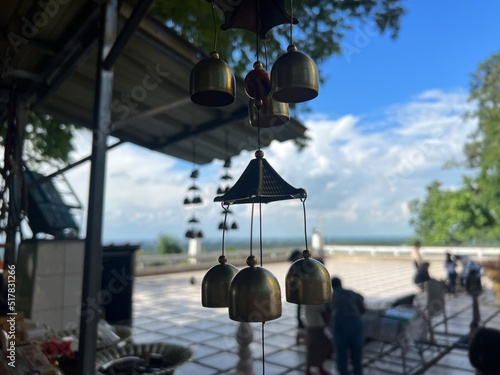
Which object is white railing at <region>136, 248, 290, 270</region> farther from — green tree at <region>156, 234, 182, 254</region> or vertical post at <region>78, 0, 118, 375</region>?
vertical post at <region>78, 0, 118, 375</region>

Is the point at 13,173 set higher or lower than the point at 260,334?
higher

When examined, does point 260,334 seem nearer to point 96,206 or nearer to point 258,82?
point 96,206

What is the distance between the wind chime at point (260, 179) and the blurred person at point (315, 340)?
3183mm

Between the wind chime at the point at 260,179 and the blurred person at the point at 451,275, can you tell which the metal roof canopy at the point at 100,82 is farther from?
the blurred person at the point at 451,275

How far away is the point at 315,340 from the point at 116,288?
385cm

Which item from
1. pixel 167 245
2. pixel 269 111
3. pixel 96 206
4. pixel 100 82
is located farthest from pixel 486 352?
pixel 167 245

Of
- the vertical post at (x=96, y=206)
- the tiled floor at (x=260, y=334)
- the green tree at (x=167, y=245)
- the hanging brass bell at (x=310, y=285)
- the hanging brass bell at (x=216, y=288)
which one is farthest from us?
the green tree at (x=167, y=245)

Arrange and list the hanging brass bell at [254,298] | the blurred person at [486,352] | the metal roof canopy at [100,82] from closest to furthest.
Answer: the hanging brass bell at [254,298], the blurred person at [486,352], the metal roof canopy at [100,82]

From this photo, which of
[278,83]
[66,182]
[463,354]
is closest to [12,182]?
[66,182]

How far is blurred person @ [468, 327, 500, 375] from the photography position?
2.33 m

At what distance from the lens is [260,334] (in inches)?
253

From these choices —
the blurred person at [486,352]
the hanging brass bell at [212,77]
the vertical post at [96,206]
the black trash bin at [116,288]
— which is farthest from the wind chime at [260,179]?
the black trash bin at [116,288]

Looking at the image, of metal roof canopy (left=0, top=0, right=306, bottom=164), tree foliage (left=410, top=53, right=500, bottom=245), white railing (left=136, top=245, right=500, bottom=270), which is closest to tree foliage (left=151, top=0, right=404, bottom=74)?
metal roof canopy (left=0, top=0, right=306, bottom=164)

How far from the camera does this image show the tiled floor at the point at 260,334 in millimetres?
4879
